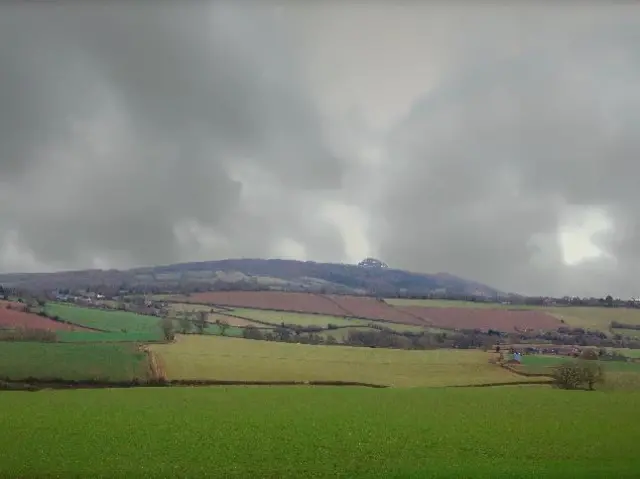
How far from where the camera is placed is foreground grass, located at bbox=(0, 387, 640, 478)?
9.80 m

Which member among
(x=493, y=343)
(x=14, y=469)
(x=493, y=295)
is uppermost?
(x=493, y=295)

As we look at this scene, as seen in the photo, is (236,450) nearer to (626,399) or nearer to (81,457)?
(81,457)

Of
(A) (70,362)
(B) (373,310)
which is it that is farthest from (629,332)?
(A) (70,362)

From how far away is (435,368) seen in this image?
18188mm

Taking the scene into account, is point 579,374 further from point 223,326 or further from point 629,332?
point 223,326

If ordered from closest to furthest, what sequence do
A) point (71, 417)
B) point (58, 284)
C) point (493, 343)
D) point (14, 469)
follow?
1. point (14, 469)
2. point (71, 417)
3. point (493, 343)
4. point (58, 284)

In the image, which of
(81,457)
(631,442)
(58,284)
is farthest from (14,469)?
(58,284)

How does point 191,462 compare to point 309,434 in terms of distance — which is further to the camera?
point 309,434

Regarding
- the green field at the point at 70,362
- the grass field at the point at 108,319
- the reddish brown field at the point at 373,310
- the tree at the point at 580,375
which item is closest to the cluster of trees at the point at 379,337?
the reddish brown field at the point at 373,310

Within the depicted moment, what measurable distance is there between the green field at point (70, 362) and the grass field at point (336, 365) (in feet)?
3.68

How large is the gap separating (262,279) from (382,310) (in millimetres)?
9030

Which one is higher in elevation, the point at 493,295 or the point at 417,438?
the point at 493,295

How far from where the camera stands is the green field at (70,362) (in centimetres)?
1641

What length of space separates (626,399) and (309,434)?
992cm
